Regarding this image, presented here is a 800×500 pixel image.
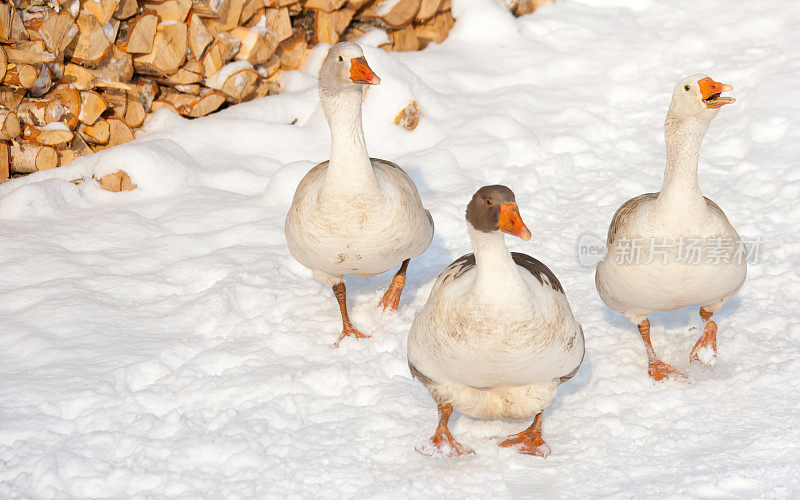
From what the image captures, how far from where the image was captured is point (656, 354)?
5.16 m

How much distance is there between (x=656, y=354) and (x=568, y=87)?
17.2 ft

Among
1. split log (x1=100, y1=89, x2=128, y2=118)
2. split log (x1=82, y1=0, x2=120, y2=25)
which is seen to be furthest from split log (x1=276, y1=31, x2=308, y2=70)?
split log (x1=82, y1=0, x2=120, y2=25)

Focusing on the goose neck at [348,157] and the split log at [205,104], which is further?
the split log at [205,104]

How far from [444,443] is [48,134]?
5243 millimetres

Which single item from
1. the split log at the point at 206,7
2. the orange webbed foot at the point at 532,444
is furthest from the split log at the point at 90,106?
the orange webbed foot at the point at 532,444

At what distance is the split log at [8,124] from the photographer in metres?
7.01

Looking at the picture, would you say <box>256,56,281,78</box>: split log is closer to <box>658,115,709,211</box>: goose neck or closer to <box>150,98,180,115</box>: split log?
<box>150,98,180,115</box>: split log

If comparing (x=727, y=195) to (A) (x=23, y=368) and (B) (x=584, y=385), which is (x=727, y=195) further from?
(A) (x=23, y=368)

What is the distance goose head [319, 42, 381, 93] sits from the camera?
5145mm

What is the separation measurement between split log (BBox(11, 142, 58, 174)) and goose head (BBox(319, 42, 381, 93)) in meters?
3.49

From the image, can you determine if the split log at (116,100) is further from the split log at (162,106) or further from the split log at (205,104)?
the split log at (205,104)

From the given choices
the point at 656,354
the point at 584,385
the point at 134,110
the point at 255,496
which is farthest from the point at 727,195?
the point at 134,110

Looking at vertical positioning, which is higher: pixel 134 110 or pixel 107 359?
pixel 134 110

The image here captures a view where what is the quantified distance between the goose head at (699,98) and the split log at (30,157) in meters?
5.72
